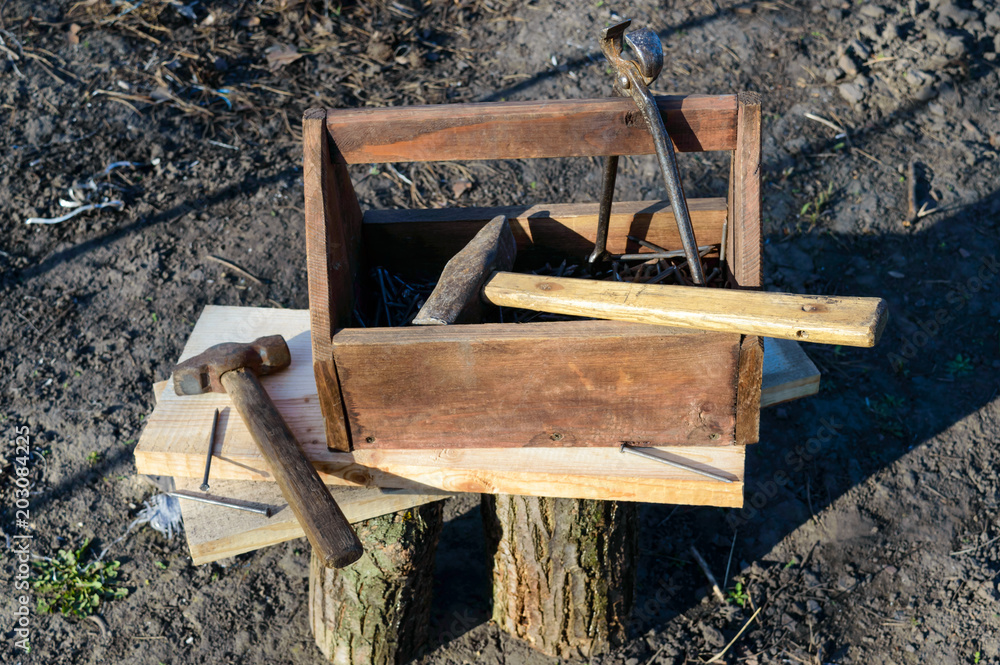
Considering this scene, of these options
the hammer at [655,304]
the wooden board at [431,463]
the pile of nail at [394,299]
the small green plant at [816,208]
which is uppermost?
the hammer at [655,304]

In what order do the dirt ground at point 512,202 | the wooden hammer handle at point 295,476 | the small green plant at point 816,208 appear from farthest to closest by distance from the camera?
the small green plant at point 816,208 < the dirt ground at point 512,202 < the wooden hammer handle at point 295,476

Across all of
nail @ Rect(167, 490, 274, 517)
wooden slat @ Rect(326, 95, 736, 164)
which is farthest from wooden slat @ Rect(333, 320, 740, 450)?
wooden slat @ Rect(326, 95, 736, 164)

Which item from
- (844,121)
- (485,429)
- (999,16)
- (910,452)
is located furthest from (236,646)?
(999,16)

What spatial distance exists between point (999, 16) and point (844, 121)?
1.45m

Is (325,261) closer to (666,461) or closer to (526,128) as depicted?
(526,128)

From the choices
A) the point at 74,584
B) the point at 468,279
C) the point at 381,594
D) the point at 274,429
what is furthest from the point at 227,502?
the point at 74,584

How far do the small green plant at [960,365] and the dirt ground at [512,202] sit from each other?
0.04ft

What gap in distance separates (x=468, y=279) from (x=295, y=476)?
0.68 m

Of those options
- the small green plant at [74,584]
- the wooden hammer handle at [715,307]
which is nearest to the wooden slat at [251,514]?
the wooden hammer handle at [715,307]

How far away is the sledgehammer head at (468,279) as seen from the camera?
6.79ft

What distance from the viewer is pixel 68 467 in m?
3.58

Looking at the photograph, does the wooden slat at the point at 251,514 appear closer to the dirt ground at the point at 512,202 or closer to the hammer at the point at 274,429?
the hammer at the point at 274,429

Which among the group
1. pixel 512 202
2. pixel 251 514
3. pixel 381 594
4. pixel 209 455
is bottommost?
pixel 381 594

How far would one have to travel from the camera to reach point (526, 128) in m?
2.21
